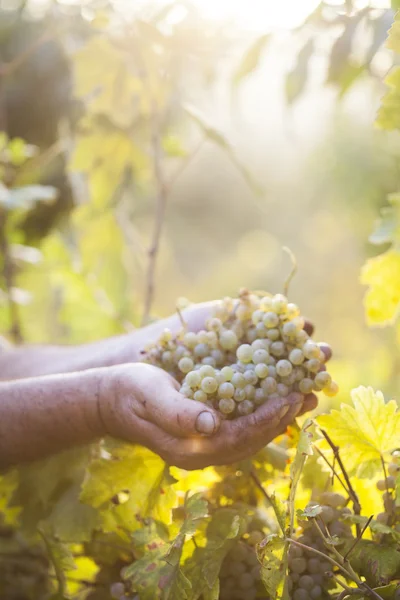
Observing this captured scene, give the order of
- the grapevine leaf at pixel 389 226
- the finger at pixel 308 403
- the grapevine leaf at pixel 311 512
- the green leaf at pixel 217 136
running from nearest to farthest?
the grapevine leaf at pixel 311 512 < the finger at pixel 308 403 < the grapevine leaf at pixel 389 226 < the green leaf at pixel 217 136

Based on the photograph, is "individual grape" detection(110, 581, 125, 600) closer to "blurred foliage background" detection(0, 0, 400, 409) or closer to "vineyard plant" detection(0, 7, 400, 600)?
"vineyard plant" detection(0, 7, 400, 600)

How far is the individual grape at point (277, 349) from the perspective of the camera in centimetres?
52

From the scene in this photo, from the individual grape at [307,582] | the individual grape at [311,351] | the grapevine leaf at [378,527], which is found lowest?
the individual grape at [307,582]

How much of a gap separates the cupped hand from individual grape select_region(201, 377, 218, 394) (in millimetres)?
18

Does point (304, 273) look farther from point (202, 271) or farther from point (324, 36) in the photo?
point (324, 36)

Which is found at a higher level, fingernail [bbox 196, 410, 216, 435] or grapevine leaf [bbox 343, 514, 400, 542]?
fingernail [bbox 196, 410, 216, 435]

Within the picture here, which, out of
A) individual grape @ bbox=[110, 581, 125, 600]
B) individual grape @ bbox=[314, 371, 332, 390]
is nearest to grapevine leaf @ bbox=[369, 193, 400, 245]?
individual grape @ bbox=[314, 371, 332, 390]

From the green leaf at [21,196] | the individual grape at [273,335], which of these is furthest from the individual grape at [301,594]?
the green leaf at [21,196]

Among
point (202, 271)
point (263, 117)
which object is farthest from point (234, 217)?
point (263, 117)

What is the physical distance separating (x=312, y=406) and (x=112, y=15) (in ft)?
2.70

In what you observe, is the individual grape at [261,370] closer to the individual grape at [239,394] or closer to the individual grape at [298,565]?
the individual grape at [239,394]

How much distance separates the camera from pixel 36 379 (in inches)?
24.4

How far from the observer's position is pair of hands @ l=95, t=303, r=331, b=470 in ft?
1.54

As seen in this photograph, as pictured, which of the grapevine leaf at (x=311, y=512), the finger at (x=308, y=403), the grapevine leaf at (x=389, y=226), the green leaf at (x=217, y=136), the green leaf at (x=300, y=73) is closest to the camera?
the grapevine leaf at (x=311, y=512)
